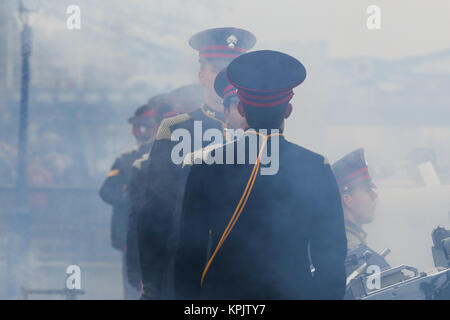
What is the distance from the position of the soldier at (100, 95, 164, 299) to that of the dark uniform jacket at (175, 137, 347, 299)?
354cm

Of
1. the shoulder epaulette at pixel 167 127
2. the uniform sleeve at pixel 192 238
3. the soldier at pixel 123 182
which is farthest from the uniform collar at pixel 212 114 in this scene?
the soldier at pixel 123 182

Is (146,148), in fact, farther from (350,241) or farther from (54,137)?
(54,137)

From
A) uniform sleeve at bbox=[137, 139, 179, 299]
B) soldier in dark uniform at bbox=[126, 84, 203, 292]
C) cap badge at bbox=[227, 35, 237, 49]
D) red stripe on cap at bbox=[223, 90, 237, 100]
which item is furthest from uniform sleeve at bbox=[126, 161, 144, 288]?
red stripe on cap at bbox=[223, 90, 237, 100]

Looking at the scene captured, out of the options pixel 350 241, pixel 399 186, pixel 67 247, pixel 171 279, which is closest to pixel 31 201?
pixel 67 247

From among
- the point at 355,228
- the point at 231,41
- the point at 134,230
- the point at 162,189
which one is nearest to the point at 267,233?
the point at 162,189

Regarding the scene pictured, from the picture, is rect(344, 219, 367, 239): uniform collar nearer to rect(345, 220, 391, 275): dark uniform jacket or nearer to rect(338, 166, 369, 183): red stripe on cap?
rect(345, 220, 391, 275): dark uniform jacket

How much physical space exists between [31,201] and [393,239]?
957 cm

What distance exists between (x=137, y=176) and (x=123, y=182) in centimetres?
152

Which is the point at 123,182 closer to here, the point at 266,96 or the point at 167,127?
the point at 167,127

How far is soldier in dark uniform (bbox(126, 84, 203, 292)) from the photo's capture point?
446 cm

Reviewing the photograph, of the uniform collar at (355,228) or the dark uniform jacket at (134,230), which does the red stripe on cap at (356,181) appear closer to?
the uniform collar at (355,228)

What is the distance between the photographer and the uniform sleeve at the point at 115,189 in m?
6.04

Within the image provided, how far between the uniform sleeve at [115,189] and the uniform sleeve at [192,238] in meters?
3.73

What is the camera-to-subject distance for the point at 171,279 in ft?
7.91
